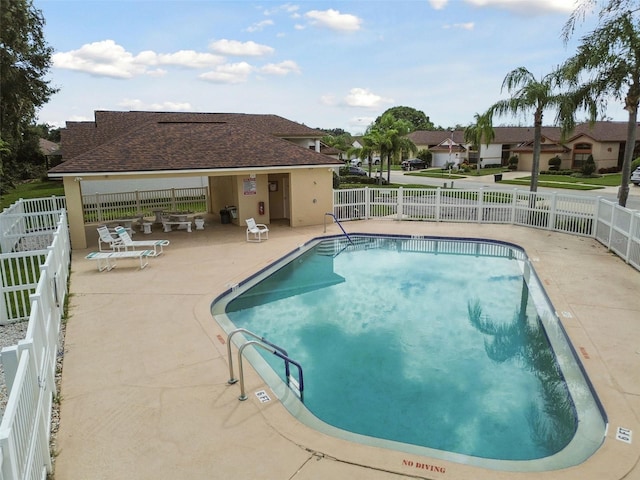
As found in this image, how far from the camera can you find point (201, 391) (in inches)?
258

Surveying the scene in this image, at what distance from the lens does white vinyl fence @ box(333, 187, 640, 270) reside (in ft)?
48.9

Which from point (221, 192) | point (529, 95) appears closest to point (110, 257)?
point (221, 192)

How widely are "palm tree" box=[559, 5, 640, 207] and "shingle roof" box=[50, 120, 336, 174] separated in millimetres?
9862

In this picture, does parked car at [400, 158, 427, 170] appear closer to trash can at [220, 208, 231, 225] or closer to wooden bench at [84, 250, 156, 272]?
trash can at [220, 208, 231, 225]

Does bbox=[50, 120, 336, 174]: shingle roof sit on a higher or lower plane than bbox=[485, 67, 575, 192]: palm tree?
lower

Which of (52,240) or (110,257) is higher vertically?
(52,240)

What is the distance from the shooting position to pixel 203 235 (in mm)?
17703

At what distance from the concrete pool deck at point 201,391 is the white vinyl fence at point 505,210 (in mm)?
2631

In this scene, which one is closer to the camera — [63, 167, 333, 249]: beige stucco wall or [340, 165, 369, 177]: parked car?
[63, 167, 333, 249]: beige stucco wall

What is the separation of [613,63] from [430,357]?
1338cm

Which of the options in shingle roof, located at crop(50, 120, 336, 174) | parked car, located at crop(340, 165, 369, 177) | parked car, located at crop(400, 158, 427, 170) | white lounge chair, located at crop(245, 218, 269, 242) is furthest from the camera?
parked car, located at crop(400, 158, 427, 170)

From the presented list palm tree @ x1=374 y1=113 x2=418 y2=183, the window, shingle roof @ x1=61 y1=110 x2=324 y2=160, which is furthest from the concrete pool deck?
the window

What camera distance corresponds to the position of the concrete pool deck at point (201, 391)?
199 inches

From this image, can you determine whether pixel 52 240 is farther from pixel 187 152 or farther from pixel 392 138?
pixel 392 138
